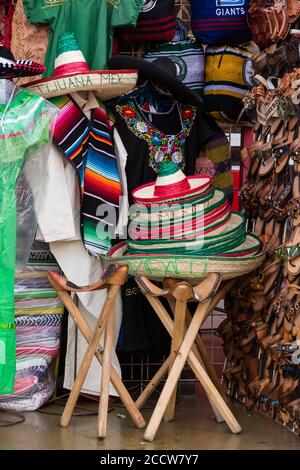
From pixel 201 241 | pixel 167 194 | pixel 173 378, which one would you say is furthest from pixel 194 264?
pixel 173 378

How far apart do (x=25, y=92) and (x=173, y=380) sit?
4.84 feet

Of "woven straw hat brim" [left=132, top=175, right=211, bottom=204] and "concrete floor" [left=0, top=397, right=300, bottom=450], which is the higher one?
"woven straw hat brim" [left=132, top=175, right=211, bottom=204]

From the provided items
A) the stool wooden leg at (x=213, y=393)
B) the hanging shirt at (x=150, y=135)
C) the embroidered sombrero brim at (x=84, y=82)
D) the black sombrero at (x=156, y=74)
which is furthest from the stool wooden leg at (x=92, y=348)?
the black sombrero at (x=156, y=74)

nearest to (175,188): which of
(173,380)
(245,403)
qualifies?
(173,380)

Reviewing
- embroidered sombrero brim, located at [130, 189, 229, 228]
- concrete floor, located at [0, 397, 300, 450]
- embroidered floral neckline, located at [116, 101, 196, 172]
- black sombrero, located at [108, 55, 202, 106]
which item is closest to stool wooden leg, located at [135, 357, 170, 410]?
concrete floor, located at [0, 397, 300, 450]

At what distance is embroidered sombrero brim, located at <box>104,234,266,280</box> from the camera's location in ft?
13.9

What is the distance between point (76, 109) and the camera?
4809 mm

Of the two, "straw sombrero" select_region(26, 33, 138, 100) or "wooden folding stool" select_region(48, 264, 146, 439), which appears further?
"straw sombrero" select_region(26, 33, 138, 100)

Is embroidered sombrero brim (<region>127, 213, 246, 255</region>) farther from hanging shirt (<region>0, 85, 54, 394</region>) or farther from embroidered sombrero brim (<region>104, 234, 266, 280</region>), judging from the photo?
hanging shirt (<region>0, 85, 54, 394</region>)

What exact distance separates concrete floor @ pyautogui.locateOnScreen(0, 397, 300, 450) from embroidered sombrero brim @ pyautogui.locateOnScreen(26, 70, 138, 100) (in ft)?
5.13

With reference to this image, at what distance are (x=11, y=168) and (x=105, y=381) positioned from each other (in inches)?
40.8

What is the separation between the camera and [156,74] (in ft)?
15.9

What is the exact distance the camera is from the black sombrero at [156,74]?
485 cm

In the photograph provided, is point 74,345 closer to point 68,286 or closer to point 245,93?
point 68,286
